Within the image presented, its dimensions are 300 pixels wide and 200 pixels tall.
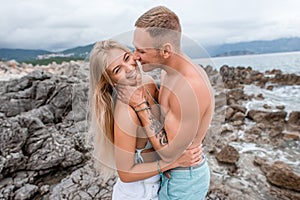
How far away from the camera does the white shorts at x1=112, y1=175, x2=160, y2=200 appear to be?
2.09m

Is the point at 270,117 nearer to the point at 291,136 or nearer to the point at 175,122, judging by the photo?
the point at 291,136

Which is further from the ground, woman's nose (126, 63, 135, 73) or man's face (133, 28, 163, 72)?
man's face (133, 28, 163, 72)

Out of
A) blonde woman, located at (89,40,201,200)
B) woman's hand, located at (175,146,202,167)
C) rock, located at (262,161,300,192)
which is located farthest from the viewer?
rock, located at (262,161,300,192)

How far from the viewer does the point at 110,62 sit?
70.7 inches

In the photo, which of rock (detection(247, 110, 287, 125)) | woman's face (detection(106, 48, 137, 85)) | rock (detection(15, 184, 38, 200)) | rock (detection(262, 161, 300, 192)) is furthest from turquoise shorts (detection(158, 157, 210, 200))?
rock (detection(247, 110, 287, 125))

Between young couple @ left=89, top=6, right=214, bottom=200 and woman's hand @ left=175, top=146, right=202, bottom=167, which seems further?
woman's hand @ left=175, top=146, right=202, bottom=167

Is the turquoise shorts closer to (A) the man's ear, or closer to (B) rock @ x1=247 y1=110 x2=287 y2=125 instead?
(A) the man's ear

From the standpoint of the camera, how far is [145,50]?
1.78m

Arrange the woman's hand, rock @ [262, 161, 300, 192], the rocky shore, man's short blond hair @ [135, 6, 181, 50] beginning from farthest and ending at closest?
rock @ [262, 161, 300, 192] < the rocky shore < the woman's hand < man's short blond hair @ [135, 6, 181, 50]

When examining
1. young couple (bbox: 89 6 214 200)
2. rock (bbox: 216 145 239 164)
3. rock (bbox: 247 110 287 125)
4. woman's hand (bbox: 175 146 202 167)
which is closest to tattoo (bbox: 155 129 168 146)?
young couple (bbox: 89 6 214 200)

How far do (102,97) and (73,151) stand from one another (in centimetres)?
369

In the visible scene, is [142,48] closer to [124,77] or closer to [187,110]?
[124,77]

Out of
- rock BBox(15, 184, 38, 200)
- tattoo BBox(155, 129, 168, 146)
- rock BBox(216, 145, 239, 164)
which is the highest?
tattoo BBox(155, 129, 168, 146)

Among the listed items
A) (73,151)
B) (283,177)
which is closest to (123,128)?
(73,151)
